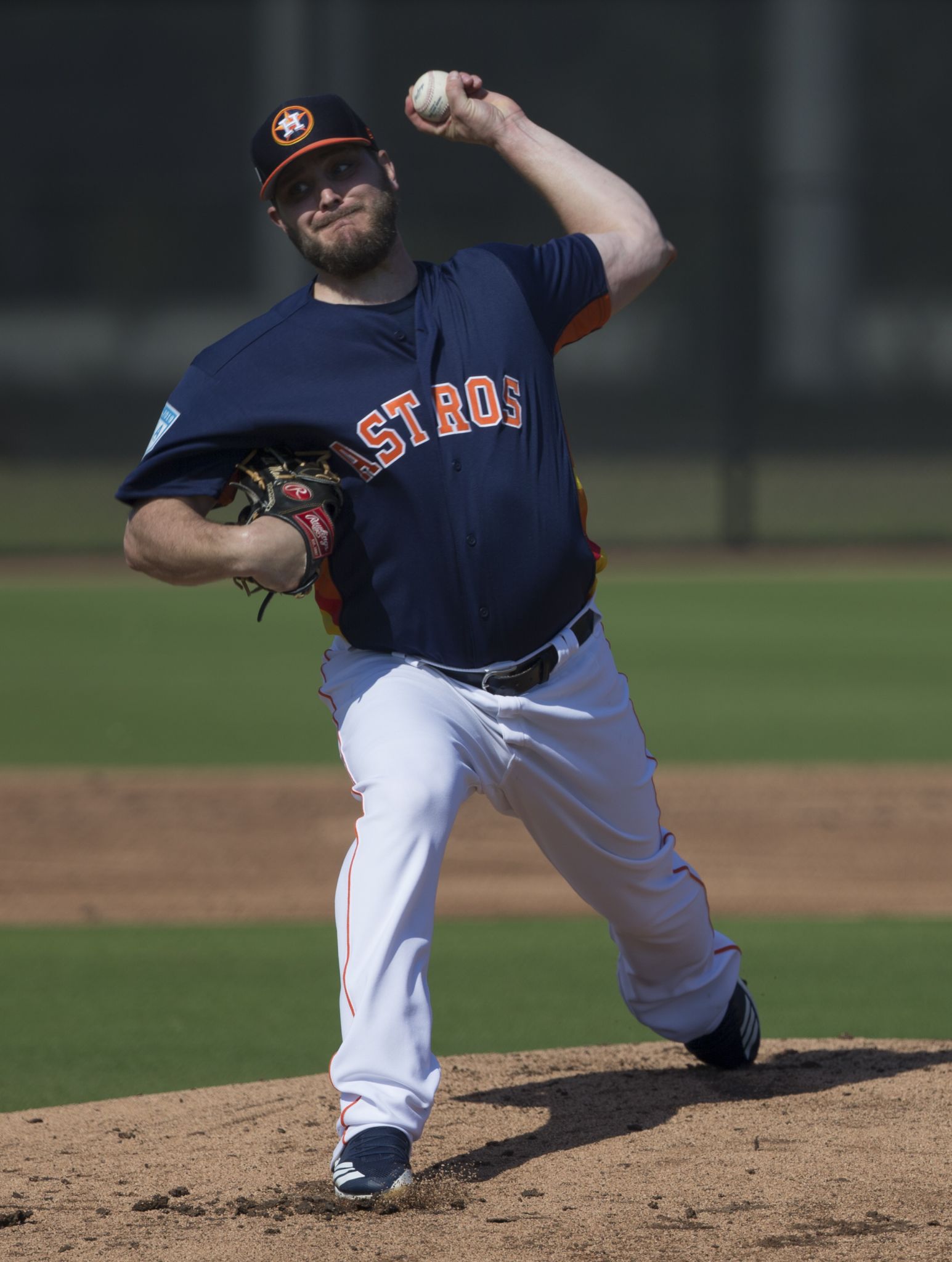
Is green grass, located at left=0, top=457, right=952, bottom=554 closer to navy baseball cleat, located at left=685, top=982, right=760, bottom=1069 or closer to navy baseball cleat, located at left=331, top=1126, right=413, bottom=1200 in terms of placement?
navy baseball cleat, located at left=685, top=982, right=760, bottom=1069

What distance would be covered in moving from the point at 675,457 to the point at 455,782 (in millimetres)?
15872

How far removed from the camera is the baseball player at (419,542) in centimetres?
309

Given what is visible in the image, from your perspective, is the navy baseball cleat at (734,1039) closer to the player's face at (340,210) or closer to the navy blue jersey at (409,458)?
the navy blue jersey at (409,458)

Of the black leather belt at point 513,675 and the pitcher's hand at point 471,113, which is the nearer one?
the black leather belt at point 513,675

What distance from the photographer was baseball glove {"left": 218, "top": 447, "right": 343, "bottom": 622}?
3145mm

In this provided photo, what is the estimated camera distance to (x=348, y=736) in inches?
128

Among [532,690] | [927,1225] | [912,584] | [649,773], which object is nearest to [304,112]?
[532,690]

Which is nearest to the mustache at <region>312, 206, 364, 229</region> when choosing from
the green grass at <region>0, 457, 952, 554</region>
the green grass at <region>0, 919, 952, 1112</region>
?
the green grass at <region>0, 919, 952, 1112</region>

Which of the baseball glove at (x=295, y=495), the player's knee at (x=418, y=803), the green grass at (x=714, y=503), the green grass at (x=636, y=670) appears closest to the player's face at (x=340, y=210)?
the baseball glove at (x=295, y=495)

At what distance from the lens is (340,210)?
3361 mm

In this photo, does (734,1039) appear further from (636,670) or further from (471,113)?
(636,670)

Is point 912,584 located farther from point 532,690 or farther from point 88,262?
point 532,690

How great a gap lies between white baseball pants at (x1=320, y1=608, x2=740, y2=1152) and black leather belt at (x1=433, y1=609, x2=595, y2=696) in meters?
0.02

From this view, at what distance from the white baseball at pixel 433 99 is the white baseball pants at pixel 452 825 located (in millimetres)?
1220
